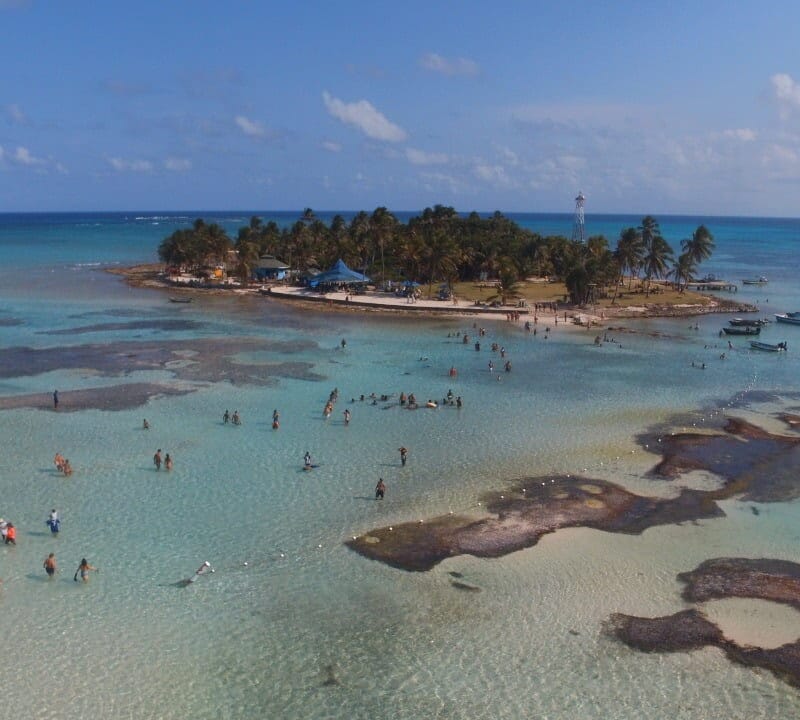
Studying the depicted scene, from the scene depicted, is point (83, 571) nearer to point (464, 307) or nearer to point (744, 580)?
point (744, 580)

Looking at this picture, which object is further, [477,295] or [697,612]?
[477,295]

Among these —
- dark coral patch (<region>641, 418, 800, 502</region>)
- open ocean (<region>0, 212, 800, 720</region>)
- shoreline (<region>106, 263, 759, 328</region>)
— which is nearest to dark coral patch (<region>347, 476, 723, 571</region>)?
open ocean (<region>0, 212, 800, 720</region>)

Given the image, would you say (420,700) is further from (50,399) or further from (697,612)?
(50,399)

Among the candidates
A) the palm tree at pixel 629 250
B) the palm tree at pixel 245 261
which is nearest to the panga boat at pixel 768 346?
the palm tree at pixel 629 250

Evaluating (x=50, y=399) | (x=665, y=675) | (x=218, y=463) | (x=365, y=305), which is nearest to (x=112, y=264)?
(x=365, y=305)

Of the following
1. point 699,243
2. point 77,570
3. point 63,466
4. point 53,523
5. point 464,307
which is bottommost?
point 77,570

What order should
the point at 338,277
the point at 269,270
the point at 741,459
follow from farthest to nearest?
the point at 269,270 → the point at 338,277 → the point at 741,459

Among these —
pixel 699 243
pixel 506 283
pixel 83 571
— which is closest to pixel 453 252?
pixel 506 283
